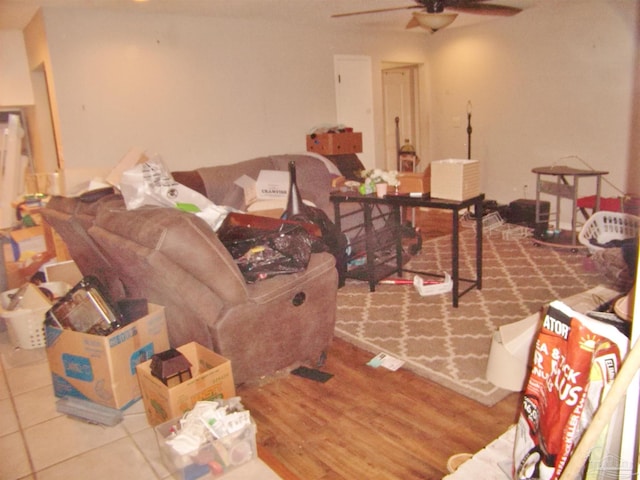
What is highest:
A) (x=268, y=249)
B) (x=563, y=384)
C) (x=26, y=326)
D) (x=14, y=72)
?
(x=14, y=72)

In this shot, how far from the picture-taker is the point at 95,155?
4.29m

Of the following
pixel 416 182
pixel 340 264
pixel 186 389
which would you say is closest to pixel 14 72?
pixel 340 264

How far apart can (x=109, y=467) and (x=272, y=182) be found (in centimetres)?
303

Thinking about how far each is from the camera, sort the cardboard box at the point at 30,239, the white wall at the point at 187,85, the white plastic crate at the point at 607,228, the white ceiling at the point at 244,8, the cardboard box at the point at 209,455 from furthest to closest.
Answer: the cardboard box at the point at 30,239, the white wall at the point at 187,85, the white ceiling at the point at 244,8, the white plastic crate at the point at 607,228, the cardboard box at the point at 209,455

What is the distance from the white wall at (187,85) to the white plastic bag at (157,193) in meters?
1.97

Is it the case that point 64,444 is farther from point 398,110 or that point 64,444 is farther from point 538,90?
point 398,110

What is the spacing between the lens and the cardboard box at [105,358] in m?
2.11

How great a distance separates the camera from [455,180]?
10.0 ft

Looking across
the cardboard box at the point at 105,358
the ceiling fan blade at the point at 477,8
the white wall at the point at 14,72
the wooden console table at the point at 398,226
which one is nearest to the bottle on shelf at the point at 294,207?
the wooden console table at the point at 398,226

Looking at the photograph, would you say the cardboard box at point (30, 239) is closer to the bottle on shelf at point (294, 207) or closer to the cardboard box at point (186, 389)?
the bottle on shelf at point (294, 207)

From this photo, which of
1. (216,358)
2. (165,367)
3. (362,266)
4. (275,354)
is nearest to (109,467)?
(165,367)

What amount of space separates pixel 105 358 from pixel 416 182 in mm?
2131

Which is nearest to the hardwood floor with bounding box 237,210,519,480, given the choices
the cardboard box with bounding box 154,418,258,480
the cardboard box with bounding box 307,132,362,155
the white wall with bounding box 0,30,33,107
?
the cardboard box with bounding box 154,418,258,480

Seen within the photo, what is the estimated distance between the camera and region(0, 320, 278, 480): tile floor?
6.14ft
